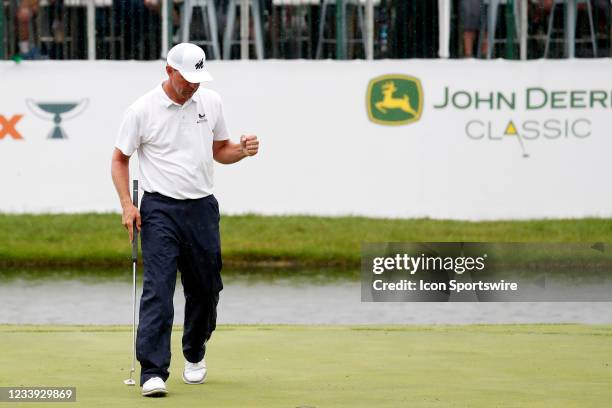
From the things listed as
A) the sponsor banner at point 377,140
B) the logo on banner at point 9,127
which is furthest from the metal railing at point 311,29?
the logo on banner at point 9,127

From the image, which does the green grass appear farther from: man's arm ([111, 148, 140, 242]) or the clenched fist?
man's arm ([111, 148, 140, 242])

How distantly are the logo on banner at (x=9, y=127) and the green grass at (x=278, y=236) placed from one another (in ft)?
3.47

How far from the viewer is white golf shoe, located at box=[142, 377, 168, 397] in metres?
7.91

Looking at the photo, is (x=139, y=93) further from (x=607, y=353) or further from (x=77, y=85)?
(x=607, y=353)

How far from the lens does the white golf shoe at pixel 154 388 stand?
312 inches

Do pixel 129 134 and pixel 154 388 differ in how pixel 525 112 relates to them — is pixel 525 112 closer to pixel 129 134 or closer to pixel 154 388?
pixel 129 134

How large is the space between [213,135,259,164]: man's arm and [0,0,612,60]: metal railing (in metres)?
12.9

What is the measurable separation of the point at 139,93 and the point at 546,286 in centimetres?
690

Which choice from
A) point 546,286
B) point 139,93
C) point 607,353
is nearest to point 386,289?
point 546,286

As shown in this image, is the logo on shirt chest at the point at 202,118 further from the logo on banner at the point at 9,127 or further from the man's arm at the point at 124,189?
the logo on banner at the point at 9,127

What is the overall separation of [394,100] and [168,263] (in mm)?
13297

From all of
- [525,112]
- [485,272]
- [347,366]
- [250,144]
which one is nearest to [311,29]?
[525,112]

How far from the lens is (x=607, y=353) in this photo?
968 cm

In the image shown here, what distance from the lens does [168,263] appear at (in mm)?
8312
